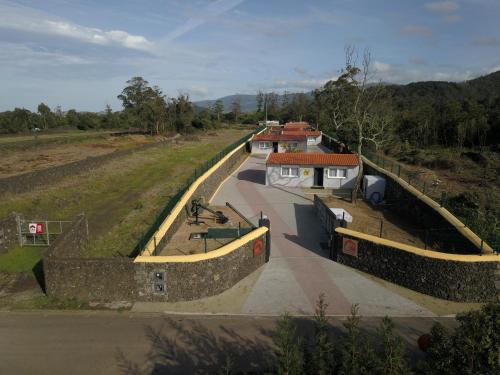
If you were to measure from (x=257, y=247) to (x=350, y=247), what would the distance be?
12.7ft

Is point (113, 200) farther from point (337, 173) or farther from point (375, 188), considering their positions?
point (375, 188)

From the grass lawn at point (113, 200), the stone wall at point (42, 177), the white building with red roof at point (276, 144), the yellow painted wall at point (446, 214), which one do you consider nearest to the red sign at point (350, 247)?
the yellow painted wall at point (446, 214)

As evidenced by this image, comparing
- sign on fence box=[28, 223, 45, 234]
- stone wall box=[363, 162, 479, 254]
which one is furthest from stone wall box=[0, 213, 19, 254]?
stone wall box=[363, 162, 479, 254]

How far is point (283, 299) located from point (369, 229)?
821cm

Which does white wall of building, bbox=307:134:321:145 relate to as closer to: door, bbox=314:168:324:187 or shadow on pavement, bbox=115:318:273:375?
door, bbox=314:168:324:187

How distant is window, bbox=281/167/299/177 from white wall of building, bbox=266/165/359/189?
19 centimetres

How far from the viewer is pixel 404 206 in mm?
22328

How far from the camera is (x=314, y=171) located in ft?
96.2

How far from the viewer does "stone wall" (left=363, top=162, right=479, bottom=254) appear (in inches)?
593

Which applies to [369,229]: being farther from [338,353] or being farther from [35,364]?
[35,364]

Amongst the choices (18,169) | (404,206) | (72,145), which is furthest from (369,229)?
(72,145)

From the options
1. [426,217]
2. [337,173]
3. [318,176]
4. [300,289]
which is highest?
[337,173]

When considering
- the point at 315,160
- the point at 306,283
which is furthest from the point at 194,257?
the point at 315,160

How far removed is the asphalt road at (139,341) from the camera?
9664mm
